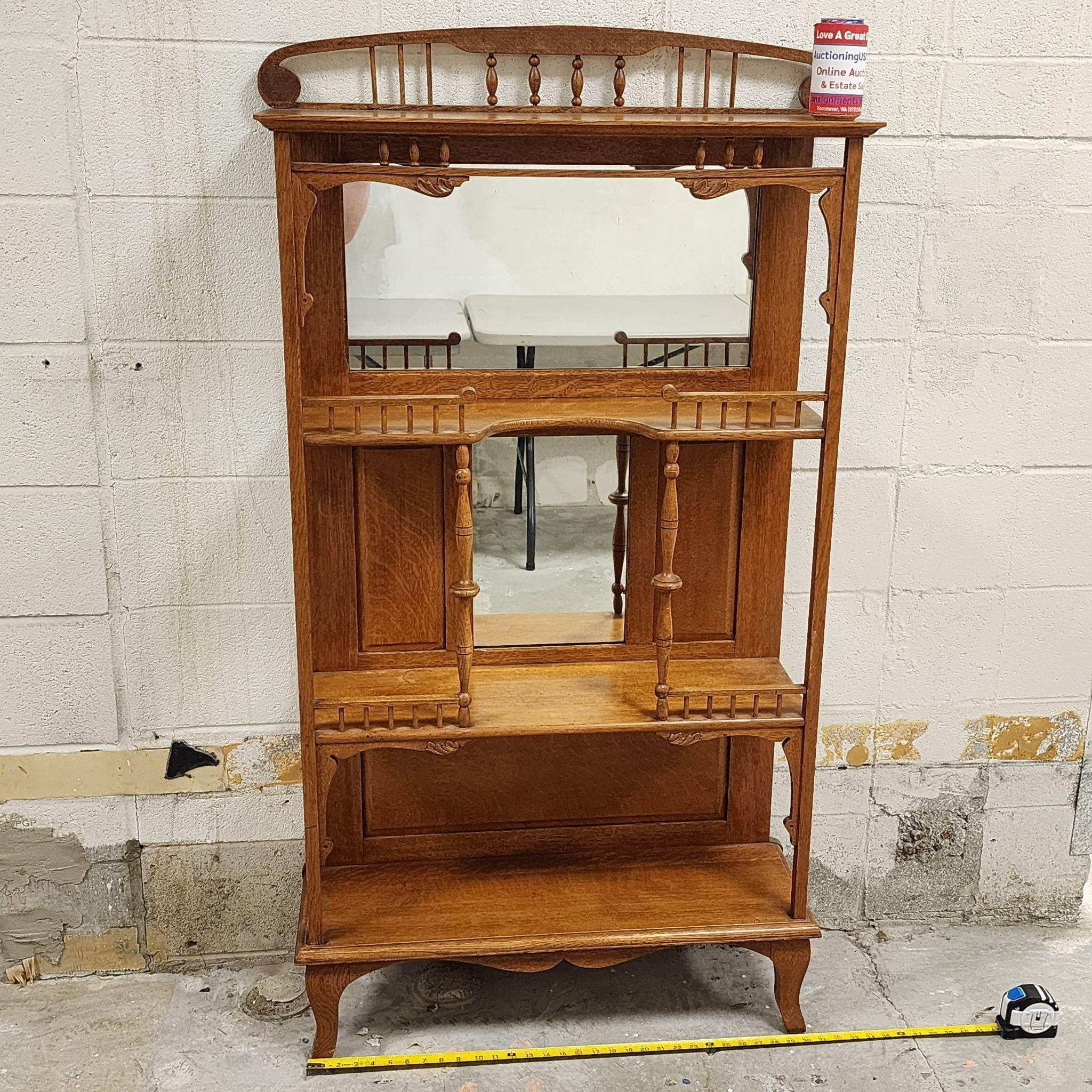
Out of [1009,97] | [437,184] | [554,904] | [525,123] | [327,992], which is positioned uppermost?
[1009,97]

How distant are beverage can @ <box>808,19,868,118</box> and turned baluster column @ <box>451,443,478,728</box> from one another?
91cm

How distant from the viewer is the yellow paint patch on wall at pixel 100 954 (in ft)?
9.20

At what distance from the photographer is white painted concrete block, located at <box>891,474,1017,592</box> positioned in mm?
2762

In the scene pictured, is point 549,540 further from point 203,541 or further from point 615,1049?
point 615,1049

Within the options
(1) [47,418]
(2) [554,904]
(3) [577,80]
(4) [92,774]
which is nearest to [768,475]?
(3) [577,80]

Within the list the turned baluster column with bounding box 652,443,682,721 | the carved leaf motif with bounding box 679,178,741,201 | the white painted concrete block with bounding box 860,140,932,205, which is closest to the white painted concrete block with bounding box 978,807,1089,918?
the turned baluster column with bounding box 652,443,682,721

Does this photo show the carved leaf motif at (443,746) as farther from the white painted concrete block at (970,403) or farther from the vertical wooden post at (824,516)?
the white painted concrete block at (970,403)

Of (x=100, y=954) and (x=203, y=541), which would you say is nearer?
(x=203, y=541)

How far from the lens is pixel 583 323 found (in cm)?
249

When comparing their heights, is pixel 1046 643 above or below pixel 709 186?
below

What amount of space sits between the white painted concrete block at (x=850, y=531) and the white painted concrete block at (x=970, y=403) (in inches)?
4.3

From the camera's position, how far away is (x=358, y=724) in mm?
2428

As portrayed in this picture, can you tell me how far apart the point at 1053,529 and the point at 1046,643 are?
0.28m

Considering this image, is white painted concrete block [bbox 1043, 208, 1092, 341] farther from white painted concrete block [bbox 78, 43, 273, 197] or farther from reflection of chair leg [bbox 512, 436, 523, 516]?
white painted concrete block [bbox 78, 43, 273, 197]
